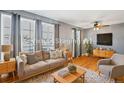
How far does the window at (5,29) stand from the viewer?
9.94ft

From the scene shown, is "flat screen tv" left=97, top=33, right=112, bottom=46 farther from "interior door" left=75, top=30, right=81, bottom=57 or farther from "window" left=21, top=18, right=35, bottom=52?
"window" left=21, top=18, right=35, bottom=52

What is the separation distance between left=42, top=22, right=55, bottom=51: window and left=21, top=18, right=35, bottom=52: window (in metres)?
0.51

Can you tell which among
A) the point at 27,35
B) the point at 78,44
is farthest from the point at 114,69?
the point at 78,44

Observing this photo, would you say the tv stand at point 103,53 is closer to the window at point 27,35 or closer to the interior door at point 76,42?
the interior door at point 76,42

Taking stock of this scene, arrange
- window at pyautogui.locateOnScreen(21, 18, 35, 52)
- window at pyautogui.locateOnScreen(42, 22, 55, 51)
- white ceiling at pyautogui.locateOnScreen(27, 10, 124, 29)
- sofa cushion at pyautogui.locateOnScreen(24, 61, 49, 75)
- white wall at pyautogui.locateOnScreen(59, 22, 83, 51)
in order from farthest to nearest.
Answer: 1. white wall at pyautogui.locateOnScreen(59, 22, 83, 51)
2. window at pyautogui.locateOnScreen(42, 22, 55, 51)
3. window at pyautogui.locateOnScreen(21, 18, 35, 52)
4. white ceiling at pyautogui.locateOnScreen(27, 10, 124, 29)
5. sofa cushion at pyautogui.locateOnScreen(24, 61, 49, 75)

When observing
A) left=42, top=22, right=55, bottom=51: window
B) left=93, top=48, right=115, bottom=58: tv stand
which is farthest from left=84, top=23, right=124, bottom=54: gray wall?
left=42, top=22, right=55, bottom=51: window

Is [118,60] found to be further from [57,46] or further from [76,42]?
[76,42]

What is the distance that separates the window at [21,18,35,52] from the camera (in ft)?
11.8

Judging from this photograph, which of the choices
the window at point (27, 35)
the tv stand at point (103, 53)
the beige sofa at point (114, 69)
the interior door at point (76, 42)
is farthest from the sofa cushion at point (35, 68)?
the tv stand at point (103, 53)

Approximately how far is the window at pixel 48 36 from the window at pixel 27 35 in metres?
0.51

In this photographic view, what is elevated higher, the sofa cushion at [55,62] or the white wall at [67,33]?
the white wall at [67,33]
